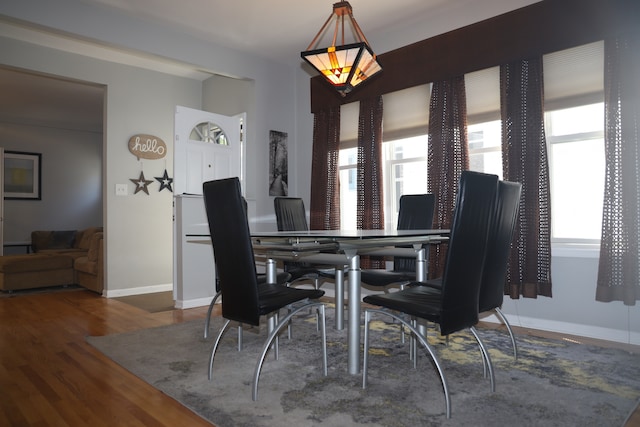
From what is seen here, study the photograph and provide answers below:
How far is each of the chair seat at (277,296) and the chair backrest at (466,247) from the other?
0.70m

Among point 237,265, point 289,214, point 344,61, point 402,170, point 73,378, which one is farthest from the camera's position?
point 402,170

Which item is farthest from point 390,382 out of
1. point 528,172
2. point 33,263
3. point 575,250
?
point 33,263

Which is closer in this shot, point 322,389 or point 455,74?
point 322,389

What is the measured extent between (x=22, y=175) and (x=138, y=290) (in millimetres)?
4118

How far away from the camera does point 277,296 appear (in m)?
2.07

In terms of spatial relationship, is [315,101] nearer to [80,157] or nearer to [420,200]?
[420,200]

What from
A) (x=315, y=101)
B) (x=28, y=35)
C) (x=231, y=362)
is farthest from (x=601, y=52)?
(x=28, y=35)

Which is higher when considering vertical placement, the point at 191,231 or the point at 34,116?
the point at 34,116

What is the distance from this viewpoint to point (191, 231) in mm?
4355

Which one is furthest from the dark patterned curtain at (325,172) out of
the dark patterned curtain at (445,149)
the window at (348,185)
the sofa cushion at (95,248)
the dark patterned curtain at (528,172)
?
the sofa cushion at (95,248)

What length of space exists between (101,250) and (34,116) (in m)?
3.92

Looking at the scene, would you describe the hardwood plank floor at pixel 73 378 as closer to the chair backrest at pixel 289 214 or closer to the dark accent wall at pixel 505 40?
the chair backrest at pixel 289 214

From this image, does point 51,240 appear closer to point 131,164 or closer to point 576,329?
point 131,164

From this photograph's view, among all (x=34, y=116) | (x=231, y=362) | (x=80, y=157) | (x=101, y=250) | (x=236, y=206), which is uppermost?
(x=34, y=116)
